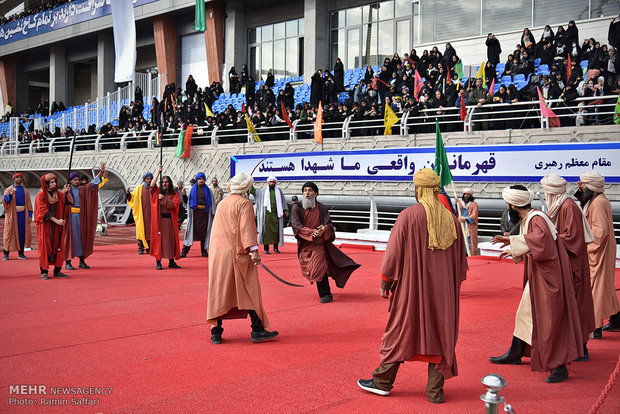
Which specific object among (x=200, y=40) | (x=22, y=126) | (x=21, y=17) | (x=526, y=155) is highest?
(x=21, y=17)

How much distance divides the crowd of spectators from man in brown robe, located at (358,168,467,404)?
32601mm

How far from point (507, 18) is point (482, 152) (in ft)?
21.4

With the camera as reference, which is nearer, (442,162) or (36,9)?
(442,162)

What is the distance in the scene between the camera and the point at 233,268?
5469 millimetres

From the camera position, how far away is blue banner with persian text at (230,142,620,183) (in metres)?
11.2

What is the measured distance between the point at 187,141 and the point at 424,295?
51.8ft

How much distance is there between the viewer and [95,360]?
4.86 m

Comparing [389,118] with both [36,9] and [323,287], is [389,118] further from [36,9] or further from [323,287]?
[36,9]

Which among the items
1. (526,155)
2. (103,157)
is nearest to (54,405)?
(526,155)

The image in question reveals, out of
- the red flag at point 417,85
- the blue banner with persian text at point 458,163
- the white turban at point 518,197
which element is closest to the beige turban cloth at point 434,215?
the white turban at point 518,197

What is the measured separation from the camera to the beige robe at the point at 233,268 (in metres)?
5.41

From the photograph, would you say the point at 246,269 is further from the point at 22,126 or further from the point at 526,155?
the point at 22,126

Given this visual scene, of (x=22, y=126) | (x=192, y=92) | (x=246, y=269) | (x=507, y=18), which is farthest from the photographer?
(x=22, y=126)

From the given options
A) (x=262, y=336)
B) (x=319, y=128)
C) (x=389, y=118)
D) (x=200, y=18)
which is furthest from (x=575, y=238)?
(x=200, y=18)
